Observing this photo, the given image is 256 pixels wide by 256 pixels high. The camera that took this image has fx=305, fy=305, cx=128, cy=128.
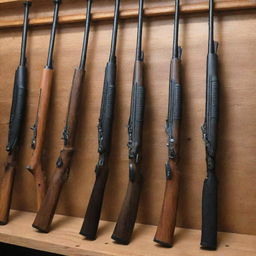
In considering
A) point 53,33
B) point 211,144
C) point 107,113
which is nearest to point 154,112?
point 107,113

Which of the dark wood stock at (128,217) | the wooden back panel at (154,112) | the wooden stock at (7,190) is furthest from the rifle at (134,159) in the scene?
the wooden stock at (7,190)

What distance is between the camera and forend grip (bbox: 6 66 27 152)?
146 centimetres

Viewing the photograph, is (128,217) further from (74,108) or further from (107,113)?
(74,108)

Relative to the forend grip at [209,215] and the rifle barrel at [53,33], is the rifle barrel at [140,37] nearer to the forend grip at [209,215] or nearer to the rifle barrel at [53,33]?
the rifle barrel at [53,33]

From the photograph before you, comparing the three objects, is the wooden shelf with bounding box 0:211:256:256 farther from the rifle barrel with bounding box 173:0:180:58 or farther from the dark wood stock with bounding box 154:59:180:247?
the rifle barrel with bounding box 173:0:180:58

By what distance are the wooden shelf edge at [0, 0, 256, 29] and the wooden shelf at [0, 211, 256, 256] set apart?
0.96m

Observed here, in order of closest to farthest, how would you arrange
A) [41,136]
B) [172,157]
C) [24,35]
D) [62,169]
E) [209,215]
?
[209,215]
[172,157]
[62,169]
[41,136]
[24,35]

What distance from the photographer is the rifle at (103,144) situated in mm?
1189

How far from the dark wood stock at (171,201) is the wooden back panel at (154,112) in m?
0.11

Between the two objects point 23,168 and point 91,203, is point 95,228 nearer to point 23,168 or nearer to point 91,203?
point 91,203

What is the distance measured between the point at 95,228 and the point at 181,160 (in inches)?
18.2

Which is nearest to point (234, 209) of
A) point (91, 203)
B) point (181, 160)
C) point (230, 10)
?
point (181, 160)

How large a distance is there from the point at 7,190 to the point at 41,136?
0.94 feet

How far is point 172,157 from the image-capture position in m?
1.22
